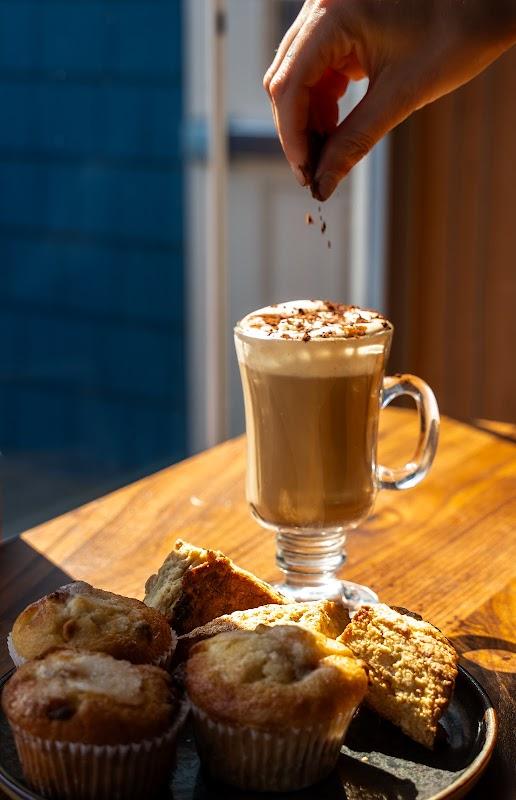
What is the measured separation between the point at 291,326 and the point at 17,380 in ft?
8.80

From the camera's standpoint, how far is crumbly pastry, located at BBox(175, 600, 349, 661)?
2.90ft

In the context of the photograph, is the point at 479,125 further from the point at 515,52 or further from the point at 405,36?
the point at 405,36

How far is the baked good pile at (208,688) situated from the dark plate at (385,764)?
0.04 ft

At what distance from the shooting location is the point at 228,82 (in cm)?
354

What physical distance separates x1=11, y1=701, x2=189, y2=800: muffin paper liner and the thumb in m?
0.63

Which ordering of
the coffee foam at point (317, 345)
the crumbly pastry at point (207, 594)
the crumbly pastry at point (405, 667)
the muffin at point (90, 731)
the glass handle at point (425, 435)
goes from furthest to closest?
the glass handle at point (425, 435) → the coffee foam at point (317, 345) → the crumbly pastry at point (207, 594) → the crumbly pastry at point (405, 667) → the muffin at point (90, 731)

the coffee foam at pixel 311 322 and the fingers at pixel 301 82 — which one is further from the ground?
the fingers at pixel 301 82

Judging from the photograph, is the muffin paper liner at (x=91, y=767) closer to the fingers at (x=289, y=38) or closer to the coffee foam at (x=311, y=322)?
the coffee foam at (x=311, y=322)

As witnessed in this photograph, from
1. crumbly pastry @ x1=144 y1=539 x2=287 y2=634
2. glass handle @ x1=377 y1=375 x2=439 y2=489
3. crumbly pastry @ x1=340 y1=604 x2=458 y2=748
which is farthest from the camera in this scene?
glass handle @ x1=377 y1=375 x2=439 y2=489

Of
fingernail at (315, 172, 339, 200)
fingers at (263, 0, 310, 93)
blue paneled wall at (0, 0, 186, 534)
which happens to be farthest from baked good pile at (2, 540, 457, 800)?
blue paneled wall at (0, 0, 186, 534)

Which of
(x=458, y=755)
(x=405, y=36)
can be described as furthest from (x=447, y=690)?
(x=405, y=36)

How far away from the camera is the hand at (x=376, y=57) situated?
1.14 meters

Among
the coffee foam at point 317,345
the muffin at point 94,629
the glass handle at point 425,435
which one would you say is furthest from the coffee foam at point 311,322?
the muffin at point 94,629

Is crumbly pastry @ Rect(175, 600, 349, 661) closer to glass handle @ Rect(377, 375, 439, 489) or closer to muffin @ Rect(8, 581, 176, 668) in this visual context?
muffin @ Rect(8, 581, 176, 668)
